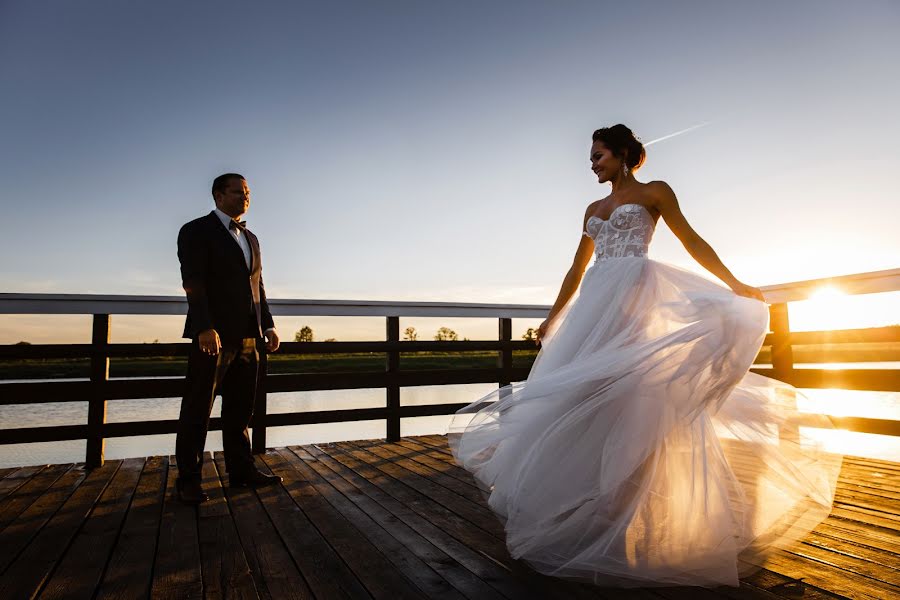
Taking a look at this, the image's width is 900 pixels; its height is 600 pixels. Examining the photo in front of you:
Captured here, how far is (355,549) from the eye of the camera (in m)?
1.88

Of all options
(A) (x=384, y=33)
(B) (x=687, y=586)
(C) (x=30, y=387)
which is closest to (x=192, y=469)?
(C) (x=30, y=387)

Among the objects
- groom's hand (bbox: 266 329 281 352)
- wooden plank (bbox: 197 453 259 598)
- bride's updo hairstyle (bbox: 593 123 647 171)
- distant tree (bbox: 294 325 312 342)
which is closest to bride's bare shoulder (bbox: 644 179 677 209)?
bride's updo hairstyle (bbox: 593 123 647 171)

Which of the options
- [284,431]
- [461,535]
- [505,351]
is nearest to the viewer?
[461,535]

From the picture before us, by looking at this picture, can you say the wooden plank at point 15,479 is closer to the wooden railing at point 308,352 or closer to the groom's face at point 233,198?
the wooden railing at point 308,352

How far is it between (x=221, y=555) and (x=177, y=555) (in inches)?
6.0

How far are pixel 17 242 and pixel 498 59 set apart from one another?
964 cm

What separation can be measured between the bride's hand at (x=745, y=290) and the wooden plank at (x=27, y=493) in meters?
3.00

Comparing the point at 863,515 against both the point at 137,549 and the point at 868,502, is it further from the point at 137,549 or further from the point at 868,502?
the point at 137,549

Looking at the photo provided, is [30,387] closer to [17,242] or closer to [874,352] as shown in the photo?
[874,352]

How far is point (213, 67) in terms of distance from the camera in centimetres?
670

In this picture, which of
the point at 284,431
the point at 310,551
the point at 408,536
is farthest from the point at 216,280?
the point at 284,431

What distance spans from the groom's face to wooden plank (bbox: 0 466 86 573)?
5.25 ft

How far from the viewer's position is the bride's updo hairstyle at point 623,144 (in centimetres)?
215

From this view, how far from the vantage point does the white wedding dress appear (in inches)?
61.5
